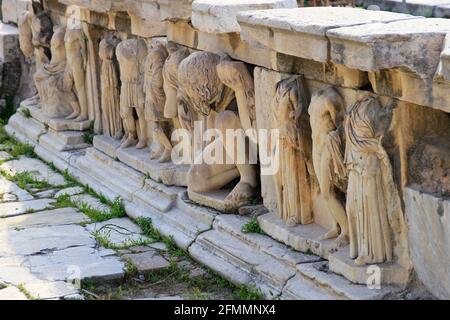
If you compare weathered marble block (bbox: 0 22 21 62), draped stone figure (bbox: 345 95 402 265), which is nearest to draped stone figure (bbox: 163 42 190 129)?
draped stone figure (bbox: 345 95 402 265)

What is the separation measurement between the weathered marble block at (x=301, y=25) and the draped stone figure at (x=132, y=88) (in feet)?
8.10

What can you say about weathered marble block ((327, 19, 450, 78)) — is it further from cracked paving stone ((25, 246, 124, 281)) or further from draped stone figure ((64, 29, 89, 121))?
draped stone figure ((64, 29, 89, 121))

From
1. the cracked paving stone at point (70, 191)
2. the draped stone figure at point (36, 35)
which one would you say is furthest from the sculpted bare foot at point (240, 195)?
the draped stone figure at point (36, 35)

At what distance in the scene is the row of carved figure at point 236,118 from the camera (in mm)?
6016

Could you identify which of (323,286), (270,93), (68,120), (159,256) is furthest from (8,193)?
(323,286)

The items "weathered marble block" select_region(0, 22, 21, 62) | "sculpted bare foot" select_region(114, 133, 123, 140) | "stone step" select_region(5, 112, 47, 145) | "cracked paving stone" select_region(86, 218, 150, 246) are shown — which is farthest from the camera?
"weathered marble block" select_region(0, 22, 21, 62)

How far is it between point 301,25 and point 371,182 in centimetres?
97

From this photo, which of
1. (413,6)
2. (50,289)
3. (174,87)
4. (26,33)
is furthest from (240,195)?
(413,6)

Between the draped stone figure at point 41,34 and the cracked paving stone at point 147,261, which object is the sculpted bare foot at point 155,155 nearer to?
the cracked paving stone at point 147,261

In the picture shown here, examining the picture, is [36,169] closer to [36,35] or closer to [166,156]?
[36,35]

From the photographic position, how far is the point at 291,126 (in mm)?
6699

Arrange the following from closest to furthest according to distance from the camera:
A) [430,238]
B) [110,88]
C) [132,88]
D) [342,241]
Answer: [430,238]
[342,241]
[132,88]
[110,88]

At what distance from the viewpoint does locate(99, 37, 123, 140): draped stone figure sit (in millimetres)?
9798
